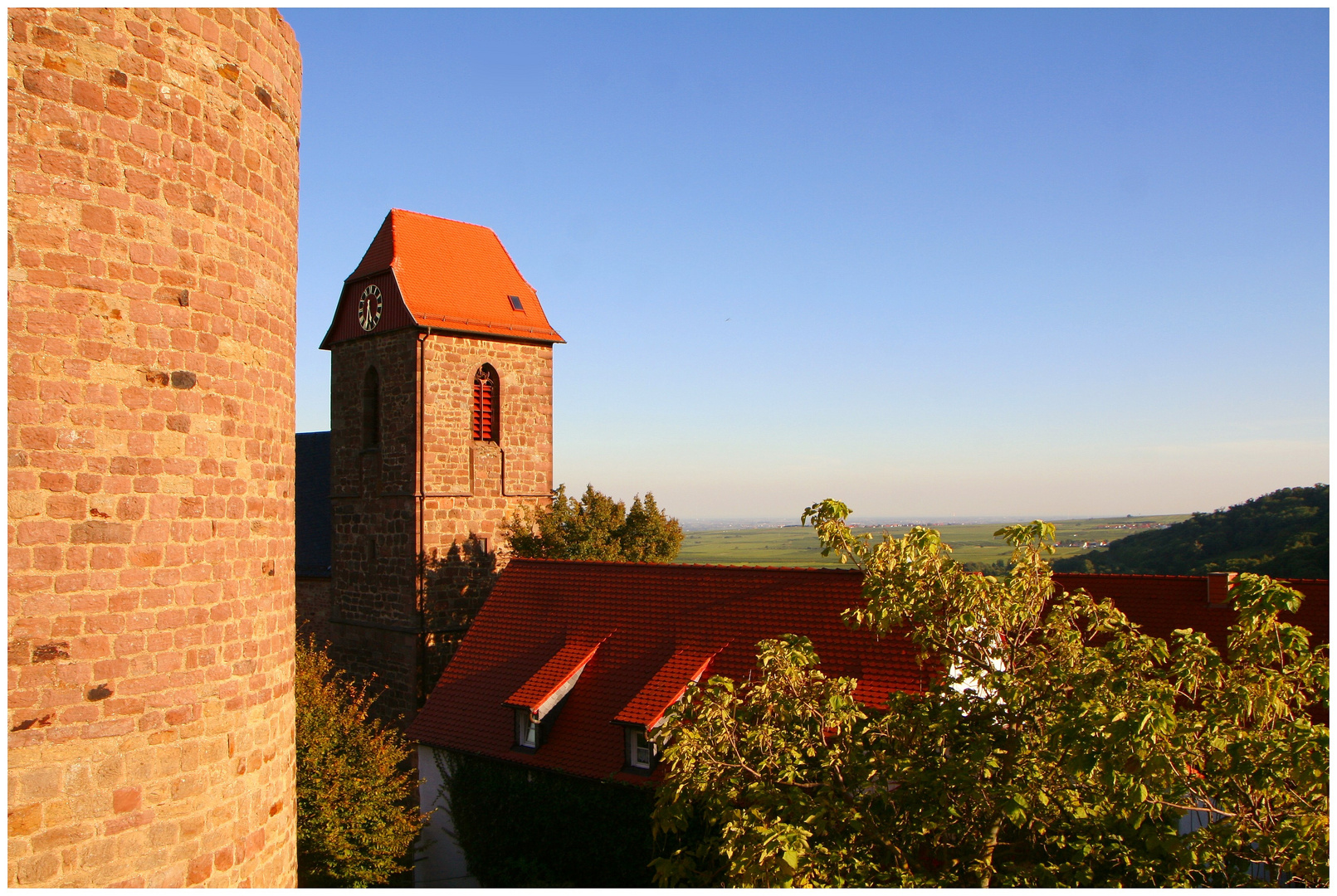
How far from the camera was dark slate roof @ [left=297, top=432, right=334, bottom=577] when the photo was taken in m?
26.7

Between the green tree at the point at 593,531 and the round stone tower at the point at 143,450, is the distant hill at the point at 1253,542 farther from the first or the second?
the round stone tower at the point at 143,450

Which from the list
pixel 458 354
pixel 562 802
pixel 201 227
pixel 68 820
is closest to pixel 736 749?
pixel 68 820

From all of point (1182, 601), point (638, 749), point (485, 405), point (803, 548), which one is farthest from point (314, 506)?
point (803, 548)

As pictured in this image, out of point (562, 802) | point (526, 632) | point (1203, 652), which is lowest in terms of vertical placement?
point (562, 802)

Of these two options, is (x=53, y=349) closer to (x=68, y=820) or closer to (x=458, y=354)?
(x=68, y=820)

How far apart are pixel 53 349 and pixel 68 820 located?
257 cm

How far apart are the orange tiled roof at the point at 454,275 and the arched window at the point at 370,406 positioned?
2.17 meters

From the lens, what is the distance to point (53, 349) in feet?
17.4

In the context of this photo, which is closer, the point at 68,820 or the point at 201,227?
the point at 68,820

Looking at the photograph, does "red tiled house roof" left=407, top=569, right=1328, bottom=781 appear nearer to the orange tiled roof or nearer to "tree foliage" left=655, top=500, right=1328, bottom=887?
"tree foliage" left=655, top=500, right=1328, bottom=887

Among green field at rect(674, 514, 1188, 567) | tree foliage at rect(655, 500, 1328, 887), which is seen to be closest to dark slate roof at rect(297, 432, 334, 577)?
tree foliage at rect(655, 500, 1328, 887)

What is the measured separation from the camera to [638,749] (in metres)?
14.7

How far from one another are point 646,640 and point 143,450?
38.5ft

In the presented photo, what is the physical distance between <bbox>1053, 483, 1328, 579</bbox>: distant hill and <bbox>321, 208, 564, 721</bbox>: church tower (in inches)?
630
